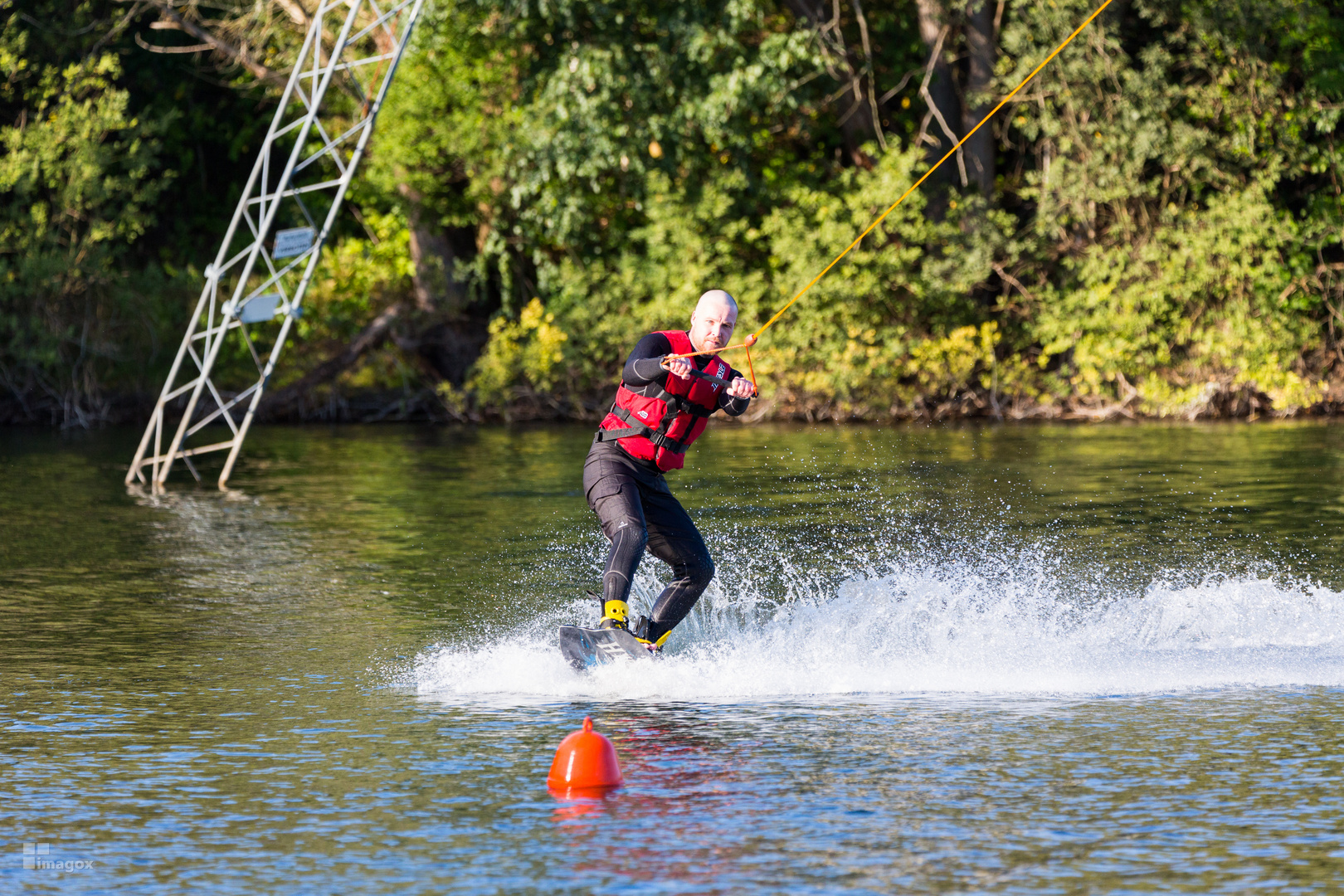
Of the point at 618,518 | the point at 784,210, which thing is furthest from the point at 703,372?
the point at 784,210

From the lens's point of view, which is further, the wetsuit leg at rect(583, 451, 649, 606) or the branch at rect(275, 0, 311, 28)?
the branch at rect(275, 0, 311, 28)

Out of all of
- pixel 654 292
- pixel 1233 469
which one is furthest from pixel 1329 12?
pixel 1233 469

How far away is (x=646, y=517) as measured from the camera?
301 inches

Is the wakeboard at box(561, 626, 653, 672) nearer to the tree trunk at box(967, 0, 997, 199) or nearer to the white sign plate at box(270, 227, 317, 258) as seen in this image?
the white sign plate at box(270, 227, 317, 258)

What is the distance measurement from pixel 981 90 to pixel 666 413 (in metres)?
20.9

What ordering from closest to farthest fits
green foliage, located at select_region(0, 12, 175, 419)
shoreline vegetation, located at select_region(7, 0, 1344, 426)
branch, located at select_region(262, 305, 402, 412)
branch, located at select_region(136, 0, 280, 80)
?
shoreline vegetation, located at select_region(7, 0, 1344, 426) → green foliage, located at select_region(0, 12, 175, 419) → branch, located at select_region(136, 0, 280, 80) → branch, located at select_region(262, 305, 402, 412)

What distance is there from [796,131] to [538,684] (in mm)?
22149

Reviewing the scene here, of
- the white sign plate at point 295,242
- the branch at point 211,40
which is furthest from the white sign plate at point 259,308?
the branch at point 211,40

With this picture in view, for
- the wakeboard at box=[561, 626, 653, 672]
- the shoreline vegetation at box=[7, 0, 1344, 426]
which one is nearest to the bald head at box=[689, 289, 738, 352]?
the wakeboard at box=[561, 626, 653, 672]

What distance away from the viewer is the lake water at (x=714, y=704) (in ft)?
15.4

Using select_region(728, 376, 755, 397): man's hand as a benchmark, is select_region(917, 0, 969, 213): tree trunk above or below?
above

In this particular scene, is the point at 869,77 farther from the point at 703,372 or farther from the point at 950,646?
the point at 703,372

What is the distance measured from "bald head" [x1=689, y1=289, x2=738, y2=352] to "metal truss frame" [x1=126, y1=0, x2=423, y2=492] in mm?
8866
